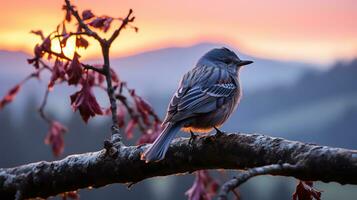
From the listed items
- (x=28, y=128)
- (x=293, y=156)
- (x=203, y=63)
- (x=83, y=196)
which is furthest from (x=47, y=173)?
(x=83, y=196)

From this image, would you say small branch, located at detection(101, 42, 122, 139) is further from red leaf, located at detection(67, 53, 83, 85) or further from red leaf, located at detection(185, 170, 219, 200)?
red leaf, located at detection(185, 170, 219, 200)

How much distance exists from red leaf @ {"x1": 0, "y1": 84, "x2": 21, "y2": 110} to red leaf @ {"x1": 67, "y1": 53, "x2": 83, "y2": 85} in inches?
55.1

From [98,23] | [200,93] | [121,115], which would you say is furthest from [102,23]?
[121,115]

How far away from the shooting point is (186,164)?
11.9 feet

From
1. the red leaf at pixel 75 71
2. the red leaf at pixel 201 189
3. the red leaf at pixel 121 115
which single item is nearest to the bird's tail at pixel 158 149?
the red leaf at pixel 75 71

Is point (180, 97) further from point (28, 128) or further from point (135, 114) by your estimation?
point (28, 128)

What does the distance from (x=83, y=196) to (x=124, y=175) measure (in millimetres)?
18411

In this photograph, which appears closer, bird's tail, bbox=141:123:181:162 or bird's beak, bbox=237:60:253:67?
bird's tail, bbox=141:123:181:162

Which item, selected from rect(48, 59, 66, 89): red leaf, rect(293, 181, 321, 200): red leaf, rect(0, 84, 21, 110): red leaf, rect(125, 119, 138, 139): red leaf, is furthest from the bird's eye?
rect(293, 181, 321, 200): red leaf

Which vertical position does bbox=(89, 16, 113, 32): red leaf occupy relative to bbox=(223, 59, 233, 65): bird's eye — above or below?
above

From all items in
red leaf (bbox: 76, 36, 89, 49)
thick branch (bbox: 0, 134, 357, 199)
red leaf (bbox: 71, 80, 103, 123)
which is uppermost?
red leaf (bbox: 76, 36, 89, 49)

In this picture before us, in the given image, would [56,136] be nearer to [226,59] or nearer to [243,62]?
[226,59]

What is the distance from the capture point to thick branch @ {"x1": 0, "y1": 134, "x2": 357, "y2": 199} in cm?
290

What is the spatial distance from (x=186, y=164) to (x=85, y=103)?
841mm
